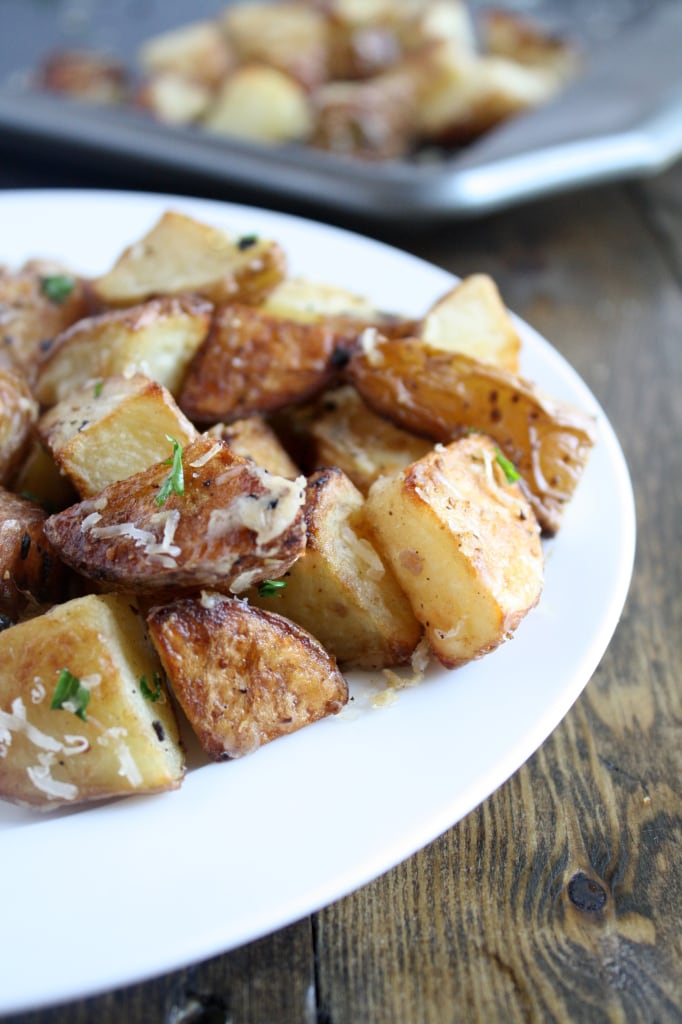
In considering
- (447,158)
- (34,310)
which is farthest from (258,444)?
(447,158)

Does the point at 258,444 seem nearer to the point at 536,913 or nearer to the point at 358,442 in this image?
the point at 358,442

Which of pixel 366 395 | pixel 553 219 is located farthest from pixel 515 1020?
pixel 553 219

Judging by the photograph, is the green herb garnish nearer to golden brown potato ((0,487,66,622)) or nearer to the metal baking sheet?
golden brown potato ((0,487,66,622))

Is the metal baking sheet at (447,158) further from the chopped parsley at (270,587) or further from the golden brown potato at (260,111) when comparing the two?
the chopped parsley at (270,587)

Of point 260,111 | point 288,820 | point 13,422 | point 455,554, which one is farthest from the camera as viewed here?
point 260,111

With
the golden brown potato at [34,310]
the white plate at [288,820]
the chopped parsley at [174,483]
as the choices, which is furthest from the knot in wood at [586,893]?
the golden brown potato at [34,310]

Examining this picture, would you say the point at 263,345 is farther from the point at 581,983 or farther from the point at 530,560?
the point at 581,983
